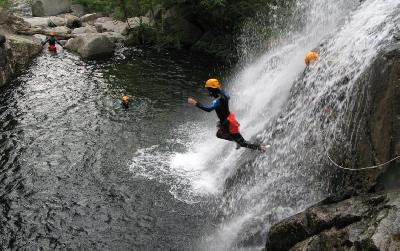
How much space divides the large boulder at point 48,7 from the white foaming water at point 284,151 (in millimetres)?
30826

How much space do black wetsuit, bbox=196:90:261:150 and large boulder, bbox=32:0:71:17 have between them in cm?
3432

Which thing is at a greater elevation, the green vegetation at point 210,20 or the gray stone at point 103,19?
the green vegetation at point 210,20

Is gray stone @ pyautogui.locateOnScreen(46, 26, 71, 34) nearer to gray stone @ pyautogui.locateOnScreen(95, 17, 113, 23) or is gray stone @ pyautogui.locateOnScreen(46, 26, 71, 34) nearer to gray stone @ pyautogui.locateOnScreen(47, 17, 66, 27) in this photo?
gray stone @ pyautogui.locateOnScreen(47, 17, 66, 27)

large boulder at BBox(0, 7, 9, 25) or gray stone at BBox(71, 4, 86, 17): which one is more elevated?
large boulder at BBox(0, 7, 9, 25)

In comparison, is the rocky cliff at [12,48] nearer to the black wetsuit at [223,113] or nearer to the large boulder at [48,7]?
the large boulder at [48,7]

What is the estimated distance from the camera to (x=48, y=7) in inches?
1591

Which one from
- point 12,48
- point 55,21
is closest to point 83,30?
point 55,21

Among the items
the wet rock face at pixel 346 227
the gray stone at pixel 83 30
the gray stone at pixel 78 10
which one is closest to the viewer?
the wet rock face at pixel 346 227

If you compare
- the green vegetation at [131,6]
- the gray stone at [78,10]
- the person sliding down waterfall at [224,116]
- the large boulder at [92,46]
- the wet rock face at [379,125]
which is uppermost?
the wet rock face at [379,125]

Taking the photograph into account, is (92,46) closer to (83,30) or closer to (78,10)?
(83,30)

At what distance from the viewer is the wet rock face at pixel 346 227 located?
20.7 ft

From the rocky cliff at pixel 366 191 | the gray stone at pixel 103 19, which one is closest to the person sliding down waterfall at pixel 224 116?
the rocky cliff at pixel 366 191

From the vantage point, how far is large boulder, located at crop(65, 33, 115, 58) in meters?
28.5

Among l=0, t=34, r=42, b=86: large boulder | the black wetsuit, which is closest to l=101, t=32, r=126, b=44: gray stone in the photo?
l=0, t=34, r=42, b=86: large boulder
